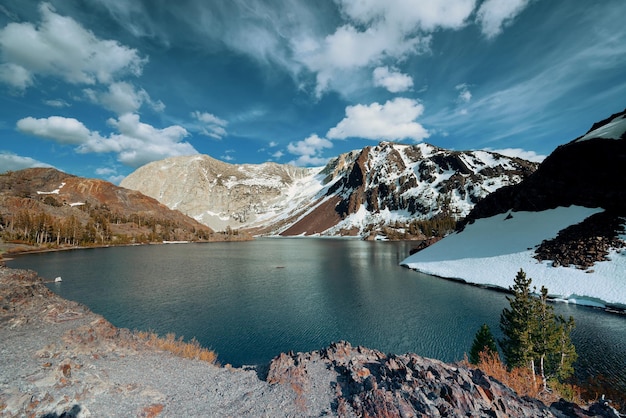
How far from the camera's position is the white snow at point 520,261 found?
3284 centimetres

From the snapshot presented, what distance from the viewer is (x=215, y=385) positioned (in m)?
11.5

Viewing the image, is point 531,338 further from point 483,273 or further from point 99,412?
point 483,273

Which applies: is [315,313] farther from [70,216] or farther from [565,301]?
[70,216]

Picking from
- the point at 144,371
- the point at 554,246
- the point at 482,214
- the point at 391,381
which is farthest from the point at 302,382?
the point at 482,214

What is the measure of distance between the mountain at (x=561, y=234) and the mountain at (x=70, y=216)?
448 ft

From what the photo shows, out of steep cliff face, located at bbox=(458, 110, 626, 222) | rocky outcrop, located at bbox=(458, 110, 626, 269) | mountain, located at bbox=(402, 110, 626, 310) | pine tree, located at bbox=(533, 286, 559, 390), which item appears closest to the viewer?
pine tree, located at bbox=(533, 286, 559, 390)

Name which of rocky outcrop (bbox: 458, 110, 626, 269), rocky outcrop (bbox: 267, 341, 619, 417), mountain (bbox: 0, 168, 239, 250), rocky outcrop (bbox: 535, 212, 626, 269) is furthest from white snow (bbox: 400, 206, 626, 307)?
mountain (bbox: 0, 168, 239, 250)

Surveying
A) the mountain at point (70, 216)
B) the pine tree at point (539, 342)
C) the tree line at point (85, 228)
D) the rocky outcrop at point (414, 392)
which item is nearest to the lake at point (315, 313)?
the pine tree at point (539, 342)

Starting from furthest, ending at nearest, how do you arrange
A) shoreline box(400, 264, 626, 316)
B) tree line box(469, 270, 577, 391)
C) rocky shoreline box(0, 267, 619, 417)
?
shoreline box(400, 264, 626, 316)
tree line box(469, 270, 577, 391)
rocky shoreline box(0, 267, 619, 417)

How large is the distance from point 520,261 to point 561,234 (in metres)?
7.83

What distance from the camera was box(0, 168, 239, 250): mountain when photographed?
361 ft

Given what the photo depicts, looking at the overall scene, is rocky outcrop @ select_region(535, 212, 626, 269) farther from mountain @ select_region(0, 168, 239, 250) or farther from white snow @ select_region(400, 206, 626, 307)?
mountain @ select_region(0, 168, 239, 250)

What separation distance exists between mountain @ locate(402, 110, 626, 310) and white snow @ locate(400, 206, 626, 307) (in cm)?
8

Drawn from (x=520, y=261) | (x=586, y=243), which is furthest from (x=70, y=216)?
(x=586, y=243)
